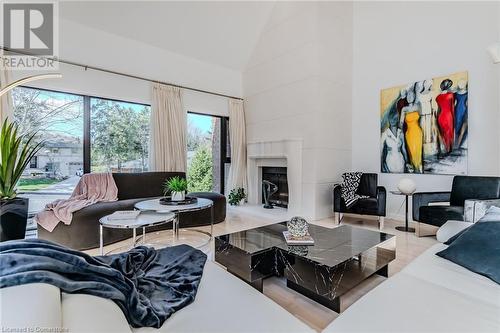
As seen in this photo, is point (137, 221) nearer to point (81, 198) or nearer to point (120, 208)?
point (120, 208)

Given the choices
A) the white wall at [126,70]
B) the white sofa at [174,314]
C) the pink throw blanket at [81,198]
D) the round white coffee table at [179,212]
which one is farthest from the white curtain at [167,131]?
the white sofa at [174,314]

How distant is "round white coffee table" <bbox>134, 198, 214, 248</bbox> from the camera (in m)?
2.70

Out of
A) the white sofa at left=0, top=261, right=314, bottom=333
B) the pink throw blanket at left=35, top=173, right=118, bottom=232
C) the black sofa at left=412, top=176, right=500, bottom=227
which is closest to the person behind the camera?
the white sofa at left=0, top=261, right=314, bottom=333

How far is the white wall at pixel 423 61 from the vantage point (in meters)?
3.35

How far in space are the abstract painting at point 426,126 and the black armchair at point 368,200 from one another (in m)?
0.51

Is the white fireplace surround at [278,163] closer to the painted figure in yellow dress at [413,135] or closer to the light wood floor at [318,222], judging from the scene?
the light wood floor at [318,222]

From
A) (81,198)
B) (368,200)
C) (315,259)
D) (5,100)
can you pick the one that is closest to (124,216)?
(81,198)

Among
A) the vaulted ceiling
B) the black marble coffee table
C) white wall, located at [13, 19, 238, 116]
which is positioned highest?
the vaulted ceiling

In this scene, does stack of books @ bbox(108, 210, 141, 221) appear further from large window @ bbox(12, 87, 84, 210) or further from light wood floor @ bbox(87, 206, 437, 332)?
large window @ bbox(12, 87, 84, 210)

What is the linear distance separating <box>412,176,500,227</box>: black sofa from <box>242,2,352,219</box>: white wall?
1466 mm

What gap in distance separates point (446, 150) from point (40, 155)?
6.07 metres

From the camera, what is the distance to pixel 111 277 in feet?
3.29

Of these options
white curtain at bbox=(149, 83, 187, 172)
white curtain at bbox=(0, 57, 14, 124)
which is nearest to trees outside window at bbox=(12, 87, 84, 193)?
white curtain at bbox=(0, 57, 14, 124)

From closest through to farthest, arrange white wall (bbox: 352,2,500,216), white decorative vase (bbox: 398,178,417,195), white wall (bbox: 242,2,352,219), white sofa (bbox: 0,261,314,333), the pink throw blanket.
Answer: white sofa (bbox: 0,261,314,333) → the pink throw blanket → white wall (bbox: 352,2,500,216) → white decorative vase (bbox: 398,178,417,195) → white wall (bbox: 242,2,352,219)
